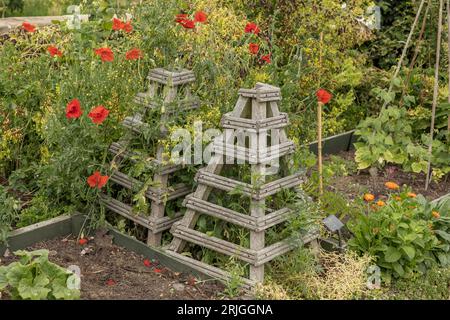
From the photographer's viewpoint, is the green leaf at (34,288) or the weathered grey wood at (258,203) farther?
the weathered grey wood at (258,203)

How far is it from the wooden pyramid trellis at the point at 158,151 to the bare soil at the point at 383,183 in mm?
1706

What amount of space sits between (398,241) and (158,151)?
165 cm

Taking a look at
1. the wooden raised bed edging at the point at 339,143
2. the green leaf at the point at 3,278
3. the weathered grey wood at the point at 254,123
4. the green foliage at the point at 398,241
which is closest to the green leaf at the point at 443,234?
the green foliage at the point at 398,241

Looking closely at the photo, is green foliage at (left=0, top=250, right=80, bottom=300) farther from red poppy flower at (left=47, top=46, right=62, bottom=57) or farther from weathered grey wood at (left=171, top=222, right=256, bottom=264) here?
red poppy flower at (left=47, top=46, right=62, bottom=57)

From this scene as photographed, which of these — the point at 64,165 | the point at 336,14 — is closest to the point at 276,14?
the point at 336,14

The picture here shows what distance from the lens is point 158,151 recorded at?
4777 mm

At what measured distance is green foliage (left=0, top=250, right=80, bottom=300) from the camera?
153 inches

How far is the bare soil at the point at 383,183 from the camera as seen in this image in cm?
616

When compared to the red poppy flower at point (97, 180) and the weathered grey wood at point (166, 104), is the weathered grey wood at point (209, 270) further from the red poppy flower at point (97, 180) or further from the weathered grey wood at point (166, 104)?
the weathered grey wood at point (166, 104)

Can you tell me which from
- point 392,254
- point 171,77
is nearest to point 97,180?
point 171,77

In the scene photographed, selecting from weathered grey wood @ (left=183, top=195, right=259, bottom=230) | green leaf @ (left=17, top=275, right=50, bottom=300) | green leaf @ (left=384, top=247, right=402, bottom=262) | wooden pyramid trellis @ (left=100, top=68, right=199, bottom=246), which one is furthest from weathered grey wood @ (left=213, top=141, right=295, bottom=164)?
green leaf @ (left=17, top=275, right=50, bottom=300)

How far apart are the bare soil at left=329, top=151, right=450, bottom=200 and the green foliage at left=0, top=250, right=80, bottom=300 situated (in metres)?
2.68

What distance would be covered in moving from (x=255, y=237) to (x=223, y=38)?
80.8 inches

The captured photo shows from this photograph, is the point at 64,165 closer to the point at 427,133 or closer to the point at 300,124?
the point at 300,124
